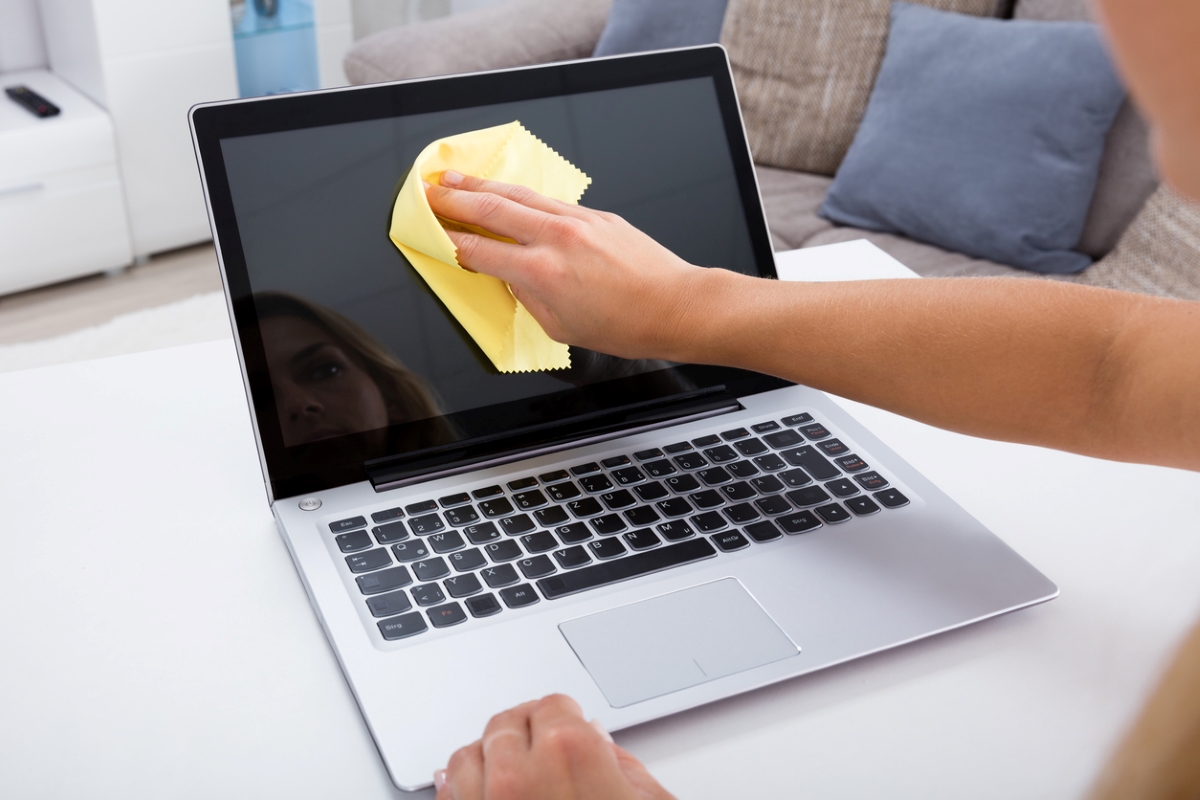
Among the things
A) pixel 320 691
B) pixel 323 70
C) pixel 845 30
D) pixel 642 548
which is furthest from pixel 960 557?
pixel 323 70

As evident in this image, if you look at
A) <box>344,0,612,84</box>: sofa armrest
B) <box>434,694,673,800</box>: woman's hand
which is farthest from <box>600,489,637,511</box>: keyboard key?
<box>344,0,612,84</box>: sofa armrest

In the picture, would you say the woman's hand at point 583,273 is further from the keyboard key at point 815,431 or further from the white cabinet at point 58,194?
the white cabinet at point 58,194

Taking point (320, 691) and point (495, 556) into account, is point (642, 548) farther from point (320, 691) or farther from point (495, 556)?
point (320, 691)

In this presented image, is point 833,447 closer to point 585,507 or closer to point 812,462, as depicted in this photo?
point 812,462

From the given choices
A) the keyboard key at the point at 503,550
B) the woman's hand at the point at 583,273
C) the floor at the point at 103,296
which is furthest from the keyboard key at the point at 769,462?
the floor at the point at 103,296

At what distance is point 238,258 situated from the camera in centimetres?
68

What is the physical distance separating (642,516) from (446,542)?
0.13 m

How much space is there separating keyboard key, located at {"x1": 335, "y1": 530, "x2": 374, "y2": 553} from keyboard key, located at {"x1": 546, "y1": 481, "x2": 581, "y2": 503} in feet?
0.42

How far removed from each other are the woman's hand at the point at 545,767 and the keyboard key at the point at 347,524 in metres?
0.21

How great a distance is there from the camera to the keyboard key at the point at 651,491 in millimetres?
706

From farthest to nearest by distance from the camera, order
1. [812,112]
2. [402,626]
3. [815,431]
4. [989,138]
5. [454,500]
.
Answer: [812,112], [989,138], [815,431], [454,500], [402,626]

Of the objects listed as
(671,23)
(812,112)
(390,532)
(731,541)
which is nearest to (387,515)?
(390,532)

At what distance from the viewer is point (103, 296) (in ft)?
8.09

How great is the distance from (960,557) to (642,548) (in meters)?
0.21
